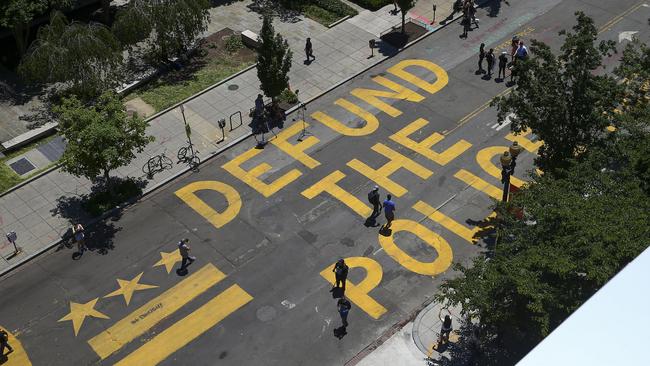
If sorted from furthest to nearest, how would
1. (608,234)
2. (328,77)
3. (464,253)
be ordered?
(328,77) → (464,253) → (608,234)

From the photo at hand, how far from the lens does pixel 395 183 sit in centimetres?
3634

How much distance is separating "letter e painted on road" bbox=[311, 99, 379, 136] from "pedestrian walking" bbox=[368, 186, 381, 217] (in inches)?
228

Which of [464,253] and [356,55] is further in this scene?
[356,55]

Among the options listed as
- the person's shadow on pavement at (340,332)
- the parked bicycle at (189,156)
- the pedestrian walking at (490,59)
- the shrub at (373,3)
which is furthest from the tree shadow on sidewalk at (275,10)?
the person's shadow on pavement at (340,332)

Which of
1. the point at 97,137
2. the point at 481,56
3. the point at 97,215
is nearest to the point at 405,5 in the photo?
the point at 481,56

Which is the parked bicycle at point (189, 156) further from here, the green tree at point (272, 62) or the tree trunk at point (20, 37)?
the tree trunk at point (20, 37)

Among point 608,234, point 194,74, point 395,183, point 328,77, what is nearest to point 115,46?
point 194,74

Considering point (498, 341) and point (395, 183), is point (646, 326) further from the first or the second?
point (395, 183)

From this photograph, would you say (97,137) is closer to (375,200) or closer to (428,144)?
(375,200)

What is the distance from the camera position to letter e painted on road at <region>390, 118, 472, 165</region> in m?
37.8

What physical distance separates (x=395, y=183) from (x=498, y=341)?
10627 millimetres

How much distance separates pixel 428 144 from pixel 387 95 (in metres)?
4.91

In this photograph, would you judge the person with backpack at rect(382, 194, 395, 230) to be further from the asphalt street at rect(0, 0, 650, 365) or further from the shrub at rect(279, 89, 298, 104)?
the shrub at rect(279, 89, 298, 104)

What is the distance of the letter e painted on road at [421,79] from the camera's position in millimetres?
42656
